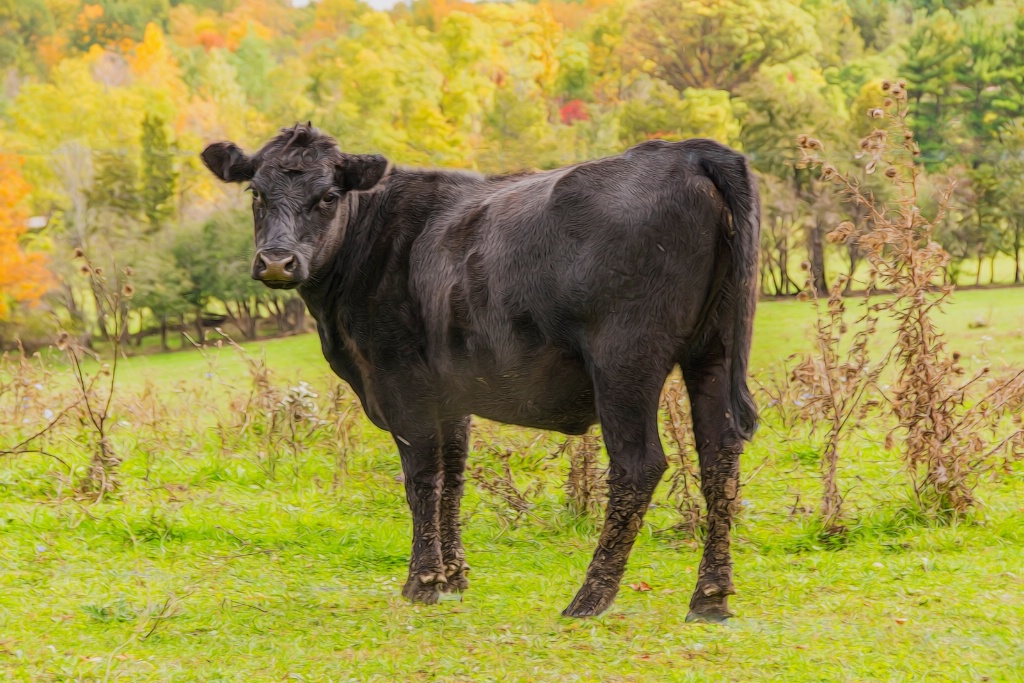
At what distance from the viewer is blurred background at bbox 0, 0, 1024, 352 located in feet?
92.4

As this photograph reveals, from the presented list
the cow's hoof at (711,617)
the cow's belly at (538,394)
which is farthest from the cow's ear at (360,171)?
the cow's hoof at (711,617)

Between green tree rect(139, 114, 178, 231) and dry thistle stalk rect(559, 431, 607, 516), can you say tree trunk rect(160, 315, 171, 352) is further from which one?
dry thistle stalk rect(559, 431, 607, 516)

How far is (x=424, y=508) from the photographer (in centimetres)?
638

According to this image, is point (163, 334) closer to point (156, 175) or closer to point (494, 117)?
point (156, 175)

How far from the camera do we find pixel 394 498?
26.7 ft

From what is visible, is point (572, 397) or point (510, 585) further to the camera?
point (510, 585)

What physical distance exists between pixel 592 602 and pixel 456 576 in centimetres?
111

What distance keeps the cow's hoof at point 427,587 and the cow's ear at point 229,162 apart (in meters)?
2.68

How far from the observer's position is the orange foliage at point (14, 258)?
3466 cm

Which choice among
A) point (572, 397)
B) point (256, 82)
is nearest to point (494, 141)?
point (256, 82)

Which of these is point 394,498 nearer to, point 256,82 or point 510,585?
point 510,585

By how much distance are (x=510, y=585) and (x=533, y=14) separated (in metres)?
44.3

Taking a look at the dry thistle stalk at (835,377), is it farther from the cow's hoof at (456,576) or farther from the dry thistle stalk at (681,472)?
the cow's hoof at (456,576)

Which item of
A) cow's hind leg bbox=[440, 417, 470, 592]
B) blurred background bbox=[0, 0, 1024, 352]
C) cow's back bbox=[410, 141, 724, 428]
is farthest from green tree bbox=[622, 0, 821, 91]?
cow's back bbox=[410, 141, 724, 428]
